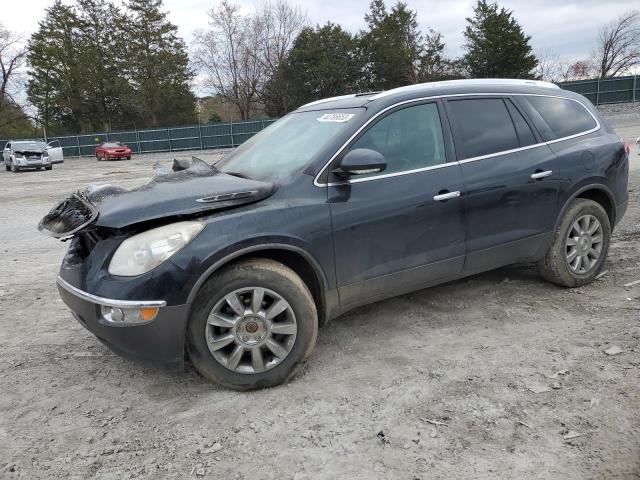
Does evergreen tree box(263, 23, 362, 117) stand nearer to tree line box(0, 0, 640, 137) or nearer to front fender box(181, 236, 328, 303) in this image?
tree line box(0, 0, 640, 137)

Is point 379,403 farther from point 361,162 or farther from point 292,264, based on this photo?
point 361,162

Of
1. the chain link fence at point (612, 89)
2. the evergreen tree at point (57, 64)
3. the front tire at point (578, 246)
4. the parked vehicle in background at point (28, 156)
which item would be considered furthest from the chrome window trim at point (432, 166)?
the evergreen tree at point (57, 64)

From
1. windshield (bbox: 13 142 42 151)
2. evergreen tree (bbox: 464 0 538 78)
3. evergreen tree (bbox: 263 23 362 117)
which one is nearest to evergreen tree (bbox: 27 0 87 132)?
evergreen tree (bbox: 263 23 362 117)

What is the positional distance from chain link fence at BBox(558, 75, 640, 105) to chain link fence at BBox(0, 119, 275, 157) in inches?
890

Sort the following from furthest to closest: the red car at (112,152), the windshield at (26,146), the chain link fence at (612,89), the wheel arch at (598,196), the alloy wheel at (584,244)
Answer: the chain link fence at (612,89) → the red car at (112,152) → the windshield at (26,146) → the alloy wheel at (584,244) → the wheel arch at (598,196)

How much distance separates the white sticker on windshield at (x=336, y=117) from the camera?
145 inches

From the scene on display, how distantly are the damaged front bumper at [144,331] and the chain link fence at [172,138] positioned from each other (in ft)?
117

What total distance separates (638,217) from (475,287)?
3743 millimetres

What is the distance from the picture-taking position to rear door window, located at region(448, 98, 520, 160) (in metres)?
3.96

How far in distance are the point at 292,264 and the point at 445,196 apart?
1.23 metres

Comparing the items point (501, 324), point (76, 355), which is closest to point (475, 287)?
point (501, 324)

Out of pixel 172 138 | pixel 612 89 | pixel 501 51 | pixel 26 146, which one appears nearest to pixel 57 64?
pixel 172 138

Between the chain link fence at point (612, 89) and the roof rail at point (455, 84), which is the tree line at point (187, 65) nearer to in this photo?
the chain link fence at point (612, 89)

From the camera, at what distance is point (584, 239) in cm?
462
